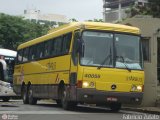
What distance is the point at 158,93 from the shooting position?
25797 mm

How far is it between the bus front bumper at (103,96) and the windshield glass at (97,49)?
40.7 inches

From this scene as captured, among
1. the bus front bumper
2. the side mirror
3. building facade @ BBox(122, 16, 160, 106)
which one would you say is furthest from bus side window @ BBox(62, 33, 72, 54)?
building facade @ BBox(122, 16, 160, 106)

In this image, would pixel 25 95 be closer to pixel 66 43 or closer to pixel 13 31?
pixel 66 43

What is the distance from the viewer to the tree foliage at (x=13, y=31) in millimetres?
66312

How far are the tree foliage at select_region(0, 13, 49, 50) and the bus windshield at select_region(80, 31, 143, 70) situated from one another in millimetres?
46101

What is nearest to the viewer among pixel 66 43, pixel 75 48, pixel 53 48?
pixel 75 48

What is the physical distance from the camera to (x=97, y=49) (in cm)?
2000

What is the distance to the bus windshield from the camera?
19.9m

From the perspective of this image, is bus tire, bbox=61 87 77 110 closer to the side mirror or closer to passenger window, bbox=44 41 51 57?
the side mirror

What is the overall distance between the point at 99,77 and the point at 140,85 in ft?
5.78

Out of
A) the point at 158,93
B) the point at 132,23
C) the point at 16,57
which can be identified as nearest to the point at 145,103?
the point at 158,93

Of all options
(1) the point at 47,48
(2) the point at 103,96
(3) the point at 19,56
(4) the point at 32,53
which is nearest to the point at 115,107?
(2) the point at 103,96

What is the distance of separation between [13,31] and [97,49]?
48.2 m

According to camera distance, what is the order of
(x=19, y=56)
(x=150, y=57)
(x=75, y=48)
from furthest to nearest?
(x=19, y=56) < (x=150, y=57) < (x=75, y=48)
